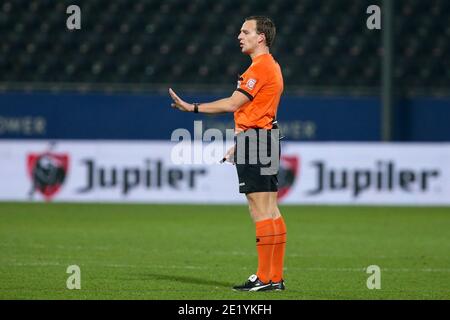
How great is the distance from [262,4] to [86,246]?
1198 centimetres

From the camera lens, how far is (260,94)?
821 cm

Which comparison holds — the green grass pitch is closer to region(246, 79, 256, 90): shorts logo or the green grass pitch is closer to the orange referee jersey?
the orange referee jersey

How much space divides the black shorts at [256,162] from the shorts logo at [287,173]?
1015 centimetres

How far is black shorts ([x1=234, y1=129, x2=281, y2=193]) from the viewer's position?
818cm

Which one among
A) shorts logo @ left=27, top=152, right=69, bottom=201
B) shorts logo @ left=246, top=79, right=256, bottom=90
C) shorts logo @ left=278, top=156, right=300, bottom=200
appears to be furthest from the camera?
shorts logo @ left=278, top=156, right=300, bottom=200

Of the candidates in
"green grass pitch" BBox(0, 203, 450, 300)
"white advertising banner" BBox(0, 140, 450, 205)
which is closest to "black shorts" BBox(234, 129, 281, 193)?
"green grass pitch" BBox(0, 203, 450, 300)

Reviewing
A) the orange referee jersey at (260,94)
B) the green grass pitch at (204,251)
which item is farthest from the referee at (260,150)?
the green grass pitch at (204,251)

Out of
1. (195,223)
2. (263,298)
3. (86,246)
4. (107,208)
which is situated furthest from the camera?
(107,208)

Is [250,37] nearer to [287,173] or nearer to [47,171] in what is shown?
[287,173]

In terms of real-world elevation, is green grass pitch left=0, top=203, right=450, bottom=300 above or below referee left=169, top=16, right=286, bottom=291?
below

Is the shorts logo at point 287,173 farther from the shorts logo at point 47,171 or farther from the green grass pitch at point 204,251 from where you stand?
the shorts logo at point 47,171

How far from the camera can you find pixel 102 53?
873 inches

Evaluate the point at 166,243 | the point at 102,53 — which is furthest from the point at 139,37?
the point at 166,243

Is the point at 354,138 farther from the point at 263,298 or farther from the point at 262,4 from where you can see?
the point at 263,298
